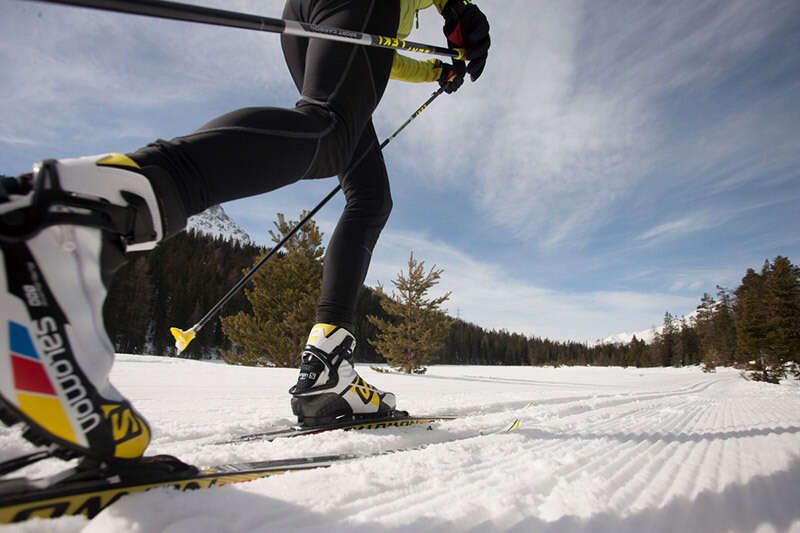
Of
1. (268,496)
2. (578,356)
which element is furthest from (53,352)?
(578,356)

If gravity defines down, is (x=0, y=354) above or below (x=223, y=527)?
above

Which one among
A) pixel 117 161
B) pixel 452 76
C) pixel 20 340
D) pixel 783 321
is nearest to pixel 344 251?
pixel 117 161

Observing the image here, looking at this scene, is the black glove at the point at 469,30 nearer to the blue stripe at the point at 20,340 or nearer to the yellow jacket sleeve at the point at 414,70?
the yellow jacket sleeve at the point at 414,70

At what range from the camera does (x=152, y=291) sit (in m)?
35.7

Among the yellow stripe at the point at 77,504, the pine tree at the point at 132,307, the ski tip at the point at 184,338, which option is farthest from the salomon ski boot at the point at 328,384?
the pine tree at the point at 132,307

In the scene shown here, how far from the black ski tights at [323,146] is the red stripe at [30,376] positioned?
0.33m

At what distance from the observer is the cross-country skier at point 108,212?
1.56ft

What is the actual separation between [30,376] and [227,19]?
0.90 m

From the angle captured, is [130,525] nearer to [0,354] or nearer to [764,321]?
[0,354]

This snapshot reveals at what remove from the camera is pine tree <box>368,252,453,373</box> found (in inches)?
642

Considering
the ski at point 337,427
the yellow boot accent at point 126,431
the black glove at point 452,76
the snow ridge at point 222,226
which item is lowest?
the ski at point 337,427

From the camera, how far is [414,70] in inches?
84.9

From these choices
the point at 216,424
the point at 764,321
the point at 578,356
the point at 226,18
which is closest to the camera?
the point at 226,18

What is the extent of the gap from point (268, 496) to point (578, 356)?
81.8 m
